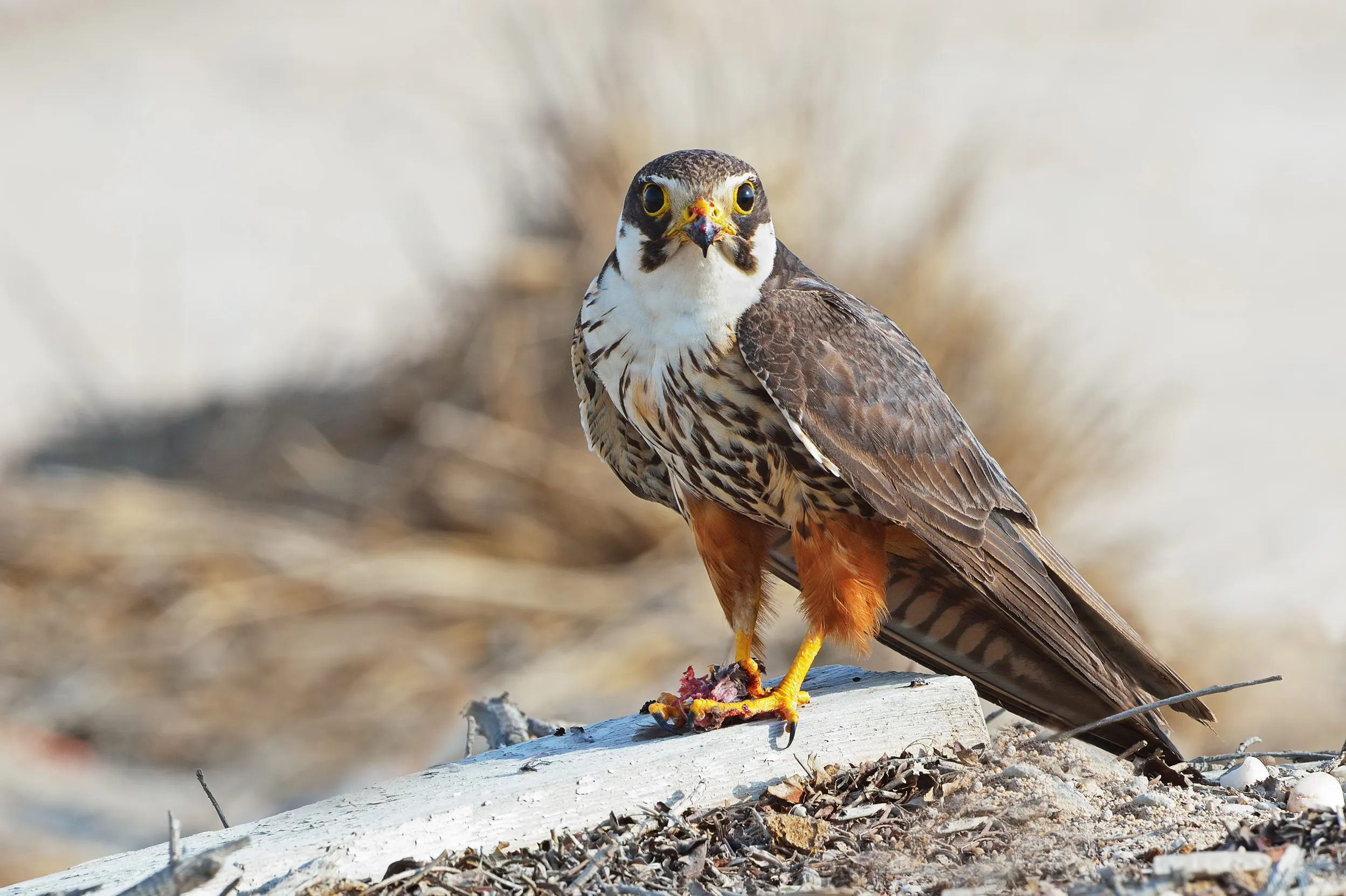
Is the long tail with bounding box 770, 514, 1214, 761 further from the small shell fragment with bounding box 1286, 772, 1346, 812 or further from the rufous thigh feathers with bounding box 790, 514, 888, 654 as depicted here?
the small shell fragment with bounding box 1286, 772, 1346, 812

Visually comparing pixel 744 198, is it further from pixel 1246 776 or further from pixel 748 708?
pixel 1246 776

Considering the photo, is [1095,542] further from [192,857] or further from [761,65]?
[192,857]

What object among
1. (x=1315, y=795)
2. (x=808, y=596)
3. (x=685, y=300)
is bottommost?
(x=1315, y=795)

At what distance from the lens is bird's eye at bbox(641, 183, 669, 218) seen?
10.0 feet

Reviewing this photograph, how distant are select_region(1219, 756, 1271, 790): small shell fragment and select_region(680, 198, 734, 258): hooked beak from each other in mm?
1559

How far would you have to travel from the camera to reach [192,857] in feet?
7.06

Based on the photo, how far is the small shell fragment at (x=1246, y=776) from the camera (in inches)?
112

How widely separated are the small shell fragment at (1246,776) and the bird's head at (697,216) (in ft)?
4.86

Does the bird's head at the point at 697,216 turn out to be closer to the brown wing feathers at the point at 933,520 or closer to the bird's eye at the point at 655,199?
the bird's eye at the point at 655,199

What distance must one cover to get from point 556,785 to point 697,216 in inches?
48.2

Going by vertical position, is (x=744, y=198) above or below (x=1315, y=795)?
above

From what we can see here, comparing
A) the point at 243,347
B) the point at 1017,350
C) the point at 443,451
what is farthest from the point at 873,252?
the point at 243,347

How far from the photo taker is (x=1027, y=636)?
3.11m

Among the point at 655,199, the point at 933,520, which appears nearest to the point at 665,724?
the point at 933,520
